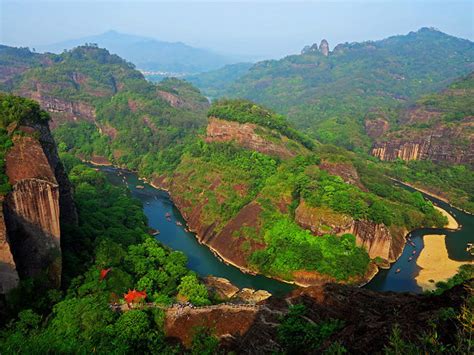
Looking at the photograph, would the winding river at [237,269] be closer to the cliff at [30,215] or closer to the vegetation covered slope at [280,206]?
the vegetation covered slope at [280,206]

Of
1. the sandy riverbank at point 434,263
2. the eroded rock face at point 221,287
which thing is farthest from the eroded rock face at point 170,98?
the eroded rock face at point 221,287

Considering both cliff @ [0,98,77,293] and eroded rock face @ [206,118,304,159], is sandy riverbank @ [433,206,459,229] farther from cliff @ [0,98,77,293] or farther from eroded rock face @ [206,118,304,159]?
cliff @ [0,98,77,293]

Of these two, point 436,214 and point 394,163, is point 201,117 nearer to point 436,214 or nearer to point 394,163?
point 394,163

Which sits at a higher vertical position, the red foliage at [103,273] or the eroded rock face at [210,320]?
the red foliage at [103,273]

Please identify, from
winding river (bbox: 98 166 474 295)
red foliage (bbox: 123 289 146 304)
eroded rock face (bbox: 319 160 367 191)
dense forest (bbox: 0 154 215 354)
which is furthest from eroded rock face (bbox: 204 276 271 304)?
eroded rock face (bbox: 319 160 367 191)

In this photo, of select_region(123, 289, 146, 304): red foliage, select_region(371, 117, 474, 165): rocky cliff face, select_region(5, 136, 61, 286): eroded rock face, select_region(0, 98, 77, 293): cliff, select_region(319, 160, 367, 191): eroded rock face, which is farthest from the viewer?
select_region(371, 117, 474, 165): rocky cliff face

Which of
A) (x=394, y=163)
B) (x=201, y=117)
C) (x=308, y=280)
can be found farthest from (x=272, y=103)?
(x=308, y=280)

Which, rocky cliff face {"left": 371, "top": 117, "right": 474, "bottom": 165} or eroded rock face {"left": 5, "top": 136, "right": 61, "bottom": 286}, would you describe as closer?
eroded rock face {"left": 5, "top": 136, "right": 61, "bottom": 286}
